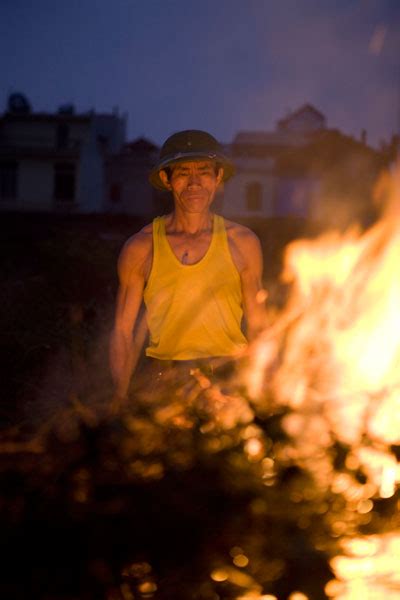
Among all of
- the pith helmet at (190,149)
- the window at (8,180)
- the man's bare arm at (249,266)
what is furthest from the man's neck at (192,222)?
the window at (8,180)

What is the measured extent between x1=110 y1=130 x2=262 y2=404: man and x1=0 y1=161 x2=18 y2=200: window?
151 ft

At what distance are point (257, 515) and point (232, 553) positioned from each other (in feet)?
0.35

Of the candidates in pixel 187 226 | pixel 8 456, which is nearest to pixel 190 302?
pixel 187 226

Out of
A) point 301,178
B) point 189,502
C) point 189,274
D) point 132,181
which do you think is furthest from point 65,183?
point 189,502

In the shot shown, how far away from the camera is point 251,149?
1975 inches

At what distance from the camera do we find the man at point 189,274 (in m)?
4.17

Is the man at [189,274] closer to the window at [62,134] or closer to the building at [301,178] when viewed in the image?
the building at [301,178]

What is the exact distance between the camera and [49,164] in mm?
49375

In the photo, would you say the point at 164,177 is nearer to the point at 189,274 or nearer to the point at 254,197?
the point at 189,274

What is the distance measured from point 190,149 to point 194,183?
0.20 meters

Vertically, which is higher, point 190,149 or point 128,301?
point 190,149

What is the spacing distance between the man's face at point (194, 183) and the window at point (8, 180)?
46.2 metres

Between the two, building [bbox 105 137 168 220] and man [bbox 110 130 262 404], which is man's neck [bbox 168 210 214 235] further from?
building [bbox 105 137 168 220]

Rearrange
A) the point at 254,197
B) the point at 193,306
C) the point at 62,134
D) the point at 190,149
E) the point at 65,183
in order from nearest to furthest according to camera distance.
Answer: the point at 193,306, the point at 190,149, the point at 65,183, the point at 254,197, the point at 62,134
